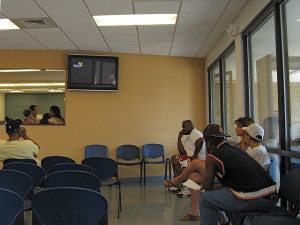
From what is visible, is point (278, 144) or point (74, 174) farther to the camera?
point (278, 144)

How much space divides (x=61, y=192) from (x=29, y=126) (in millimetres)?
5204

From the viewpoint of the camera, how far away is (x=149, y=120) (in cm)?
678

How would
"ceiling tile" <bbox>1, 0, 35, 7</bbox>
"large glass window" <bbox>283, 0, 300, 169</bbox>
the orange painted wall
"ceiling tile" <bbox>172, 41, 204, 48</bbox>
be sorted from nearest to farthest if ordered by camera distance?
"large glass window" <bbox>283, 0, 300, 169</bbox> < "ceiling tile" <bbox>1, 0, 35, 7</bbox> < "ceiling tile" <bbox>172, 41, 204, 48</bbox> < the orange painted wall

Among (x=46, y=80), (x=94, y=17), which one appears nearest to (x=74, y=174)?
(x=94, y=17)

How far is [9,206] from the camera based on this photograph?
1771mm

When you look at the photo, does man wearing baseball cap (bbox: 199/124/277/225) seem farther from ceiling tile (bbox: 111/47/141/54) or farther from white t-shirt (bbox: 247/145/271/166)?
ceiling tile (bbox: 111/47/141/54)

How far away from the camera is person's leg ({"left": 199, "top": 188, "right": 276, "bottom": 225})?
8.09ft

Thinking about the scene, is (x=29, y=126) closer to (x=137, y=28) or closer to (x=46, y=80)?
(x=46, y=80)

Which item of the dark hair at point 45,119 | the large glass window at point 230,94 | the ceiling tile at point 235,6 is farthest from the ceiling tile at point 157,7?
the dark hair at point 45,119

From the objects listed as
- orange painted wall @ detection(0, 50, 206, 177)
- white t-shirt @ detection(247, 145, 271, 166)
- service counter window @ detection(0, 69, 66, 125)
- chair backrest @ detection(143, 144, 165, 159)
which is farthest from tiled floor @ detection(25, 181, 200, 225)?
service counter window @ detection(0, 69, 66, 125)

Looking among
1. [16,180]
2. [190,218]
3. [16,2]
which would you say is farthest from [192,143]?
[16,2]

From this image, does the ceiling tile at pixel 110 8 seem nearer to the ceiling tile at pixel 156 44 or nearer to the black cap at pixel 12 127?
the ceiling tile at pixel 156 44

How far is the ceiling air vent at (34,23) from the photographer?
4607mm

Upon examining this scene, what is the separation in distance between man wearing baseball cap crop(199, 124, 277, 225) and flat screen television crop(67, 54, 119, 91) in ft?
14.2
